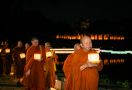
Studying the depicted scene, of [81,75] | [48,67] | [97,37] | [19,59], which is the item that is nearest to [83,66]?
[81,75]

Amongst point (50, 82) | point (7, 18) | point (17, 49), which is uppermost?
point (7, 18)

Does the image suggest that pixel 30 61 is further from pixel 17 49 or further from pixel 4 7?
pixel 4 7

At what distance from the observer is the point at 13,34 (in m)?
42.1

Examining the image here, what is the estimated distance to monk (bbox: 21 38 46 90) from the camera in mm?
13475

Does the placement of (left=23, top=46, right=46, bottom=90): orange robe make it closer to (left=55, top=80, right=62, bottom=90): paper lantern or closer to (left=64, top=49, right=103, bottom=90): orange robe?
(left=55, top=80, right=62, bottom=90): paper lantern

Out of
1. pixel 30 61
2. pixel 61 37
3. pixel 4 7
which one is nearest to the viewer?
pixel 30 61

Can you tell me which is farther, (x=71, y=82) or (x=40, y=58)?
(x=40, y=58)

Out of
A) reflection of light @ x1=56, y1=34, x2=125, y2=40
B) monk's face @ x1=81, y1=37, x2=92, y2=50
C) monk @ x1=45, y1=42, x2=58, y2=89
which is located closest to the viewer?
monk's face @ x1=81, y1=37, x2=92, y2=50

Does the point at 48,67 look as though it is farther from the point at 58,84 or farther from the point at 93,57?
the point at 93,57

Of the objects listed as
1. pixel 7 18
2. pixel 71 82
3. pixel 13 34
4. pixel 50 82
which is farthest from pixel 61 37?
pixel 71 82

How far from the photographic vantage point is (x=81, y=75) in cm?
943

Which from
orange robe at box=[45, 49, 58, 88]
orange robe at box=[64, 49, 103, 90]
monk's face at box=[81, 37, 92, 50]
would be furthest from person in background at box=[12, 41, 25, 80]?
monk's face at box=[81, 37, 92, 50]

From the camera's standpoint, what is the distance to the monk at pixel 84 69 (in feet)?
30.2

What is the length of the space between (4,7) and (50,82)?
1807 cm
